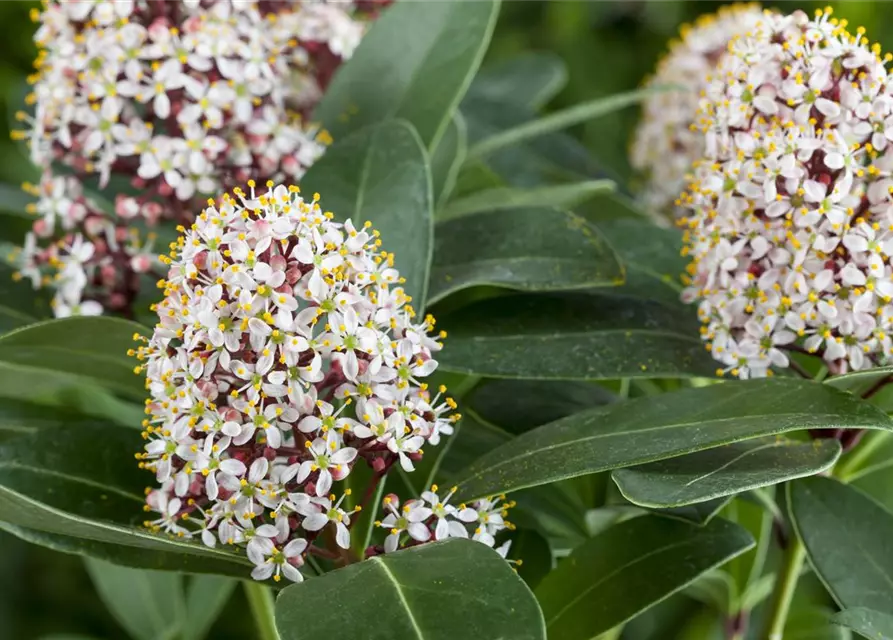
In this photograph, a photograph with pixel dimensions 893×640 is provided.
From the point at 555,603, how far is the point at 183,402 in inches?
13.1

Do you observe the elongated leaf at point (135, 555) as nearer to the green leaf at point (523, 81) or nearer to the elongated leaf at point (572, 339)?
the elongated leaf at point (572, 339)

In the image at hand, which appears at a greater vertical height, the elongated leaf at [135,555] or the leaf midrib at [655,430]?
the leaf midrib at [655,430]

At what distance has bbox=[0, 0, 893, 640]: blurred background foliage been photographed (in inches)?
77.6

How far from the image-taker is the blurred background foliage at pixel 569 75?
1.97 metres

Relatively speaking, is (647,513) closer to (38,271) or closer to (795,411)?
(795,411)

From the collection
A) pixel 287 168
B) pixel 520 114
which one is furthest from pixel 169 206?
pixel 520 114

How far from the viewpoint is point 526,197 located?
3.51 feet

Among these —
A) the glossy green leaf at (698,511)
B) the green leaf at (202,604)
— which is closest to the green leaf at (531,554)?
the glossy green leaf at (698,511)

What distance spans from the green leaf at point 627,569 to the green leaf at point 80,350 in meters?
0.39

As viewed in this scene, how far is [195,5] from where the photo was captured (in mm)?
A: 917

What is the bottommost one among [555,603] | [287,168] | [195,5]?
[555,603]

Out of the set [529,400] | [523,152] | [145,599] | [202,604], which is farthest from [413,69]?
[145,599]

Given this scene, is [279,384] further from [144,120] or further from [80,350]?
[144,120]

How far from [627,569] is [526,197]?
426 millimetres
